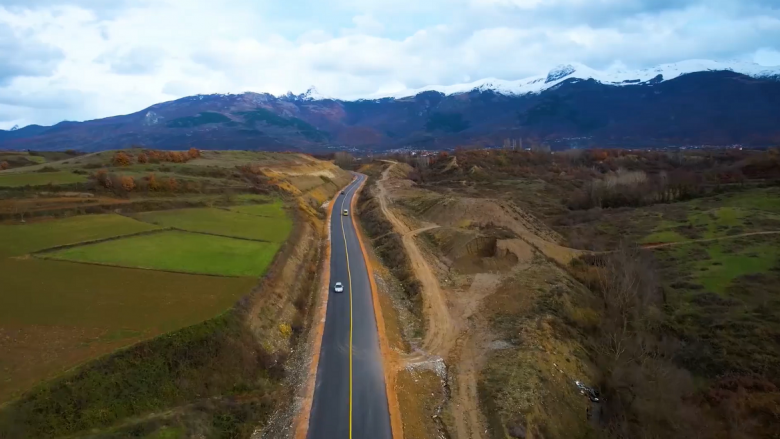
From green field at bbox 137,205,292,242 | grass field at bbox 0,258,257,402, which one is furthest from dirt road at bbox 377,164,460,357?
green field at bbox 137,205,292,242

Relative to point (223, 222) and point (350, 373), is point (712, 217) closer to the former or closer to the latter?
point (350, 373)

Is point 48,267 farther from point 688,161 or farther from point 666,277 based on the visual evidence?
point 688,161

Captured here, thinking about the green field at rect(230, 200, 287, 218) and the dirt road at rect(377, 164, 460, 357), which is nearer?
the dirt road at rect(377, 164, 460, 357)

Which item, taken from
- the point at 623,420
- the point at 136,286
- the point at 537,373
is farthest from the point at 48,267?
the point at 623,420

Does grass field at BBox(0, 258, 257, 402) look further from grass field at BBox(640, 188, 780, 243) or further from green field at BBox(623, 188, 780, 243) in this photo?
grass field at BBox(640, 188, 780, 243)

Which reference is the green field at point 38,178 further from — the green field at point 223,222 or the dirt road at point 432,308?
the dirt road at point 432,308

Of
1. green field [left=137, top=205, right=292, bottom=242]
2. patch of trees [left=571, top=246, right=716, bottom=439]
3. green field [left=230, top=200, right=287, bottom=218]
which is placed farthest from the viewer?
green field [left=230, top=200, right=287, bottom=218]

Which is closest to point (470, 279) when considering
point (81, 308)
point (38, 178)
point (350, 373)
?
point (350, 373)
